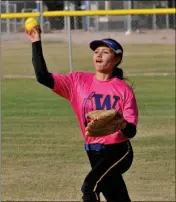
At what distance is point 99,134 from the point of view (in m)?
5.05

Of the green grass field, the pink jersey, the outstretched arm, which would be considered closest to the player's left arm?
the pink jersey

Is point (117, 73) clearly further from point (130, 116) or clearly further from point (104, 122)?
point (104, 122)

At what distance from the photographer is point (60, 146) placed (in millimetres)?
10875

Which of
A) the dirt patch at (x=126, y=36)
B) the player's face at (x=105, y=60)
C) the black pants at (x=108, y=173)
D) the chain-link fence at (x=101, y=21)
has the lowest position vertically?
the dirt patch at (x=126, y=36)

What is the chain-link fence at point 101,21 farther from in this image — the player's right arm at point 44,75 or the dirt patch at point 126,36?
the player's right arm at point 44,75

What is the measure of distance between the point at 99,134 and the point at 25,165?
4512 mm

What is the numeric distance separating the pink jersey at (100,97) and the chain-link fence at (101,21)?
1210 centimetres

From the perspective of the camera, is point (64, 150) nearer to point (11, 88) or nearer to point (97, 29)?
point (11, 88)

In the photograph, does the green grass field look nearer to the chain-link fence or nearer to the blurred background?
the blurred background

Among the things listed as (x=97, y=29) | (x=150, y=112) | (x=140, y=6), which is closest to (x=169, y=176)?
(x=150, y=112)

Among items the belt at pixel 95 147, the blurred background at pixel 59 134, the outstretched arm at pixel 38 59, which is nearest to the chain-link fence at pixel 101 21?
the blurred background at pixel 59 134

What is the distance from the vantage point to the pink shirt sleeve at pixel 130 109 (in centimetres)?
519

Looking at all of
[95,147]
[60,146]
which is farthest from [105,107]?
[60,146]

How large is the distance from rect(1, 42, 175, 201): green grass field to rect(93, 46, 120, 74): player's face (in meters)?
2.80
